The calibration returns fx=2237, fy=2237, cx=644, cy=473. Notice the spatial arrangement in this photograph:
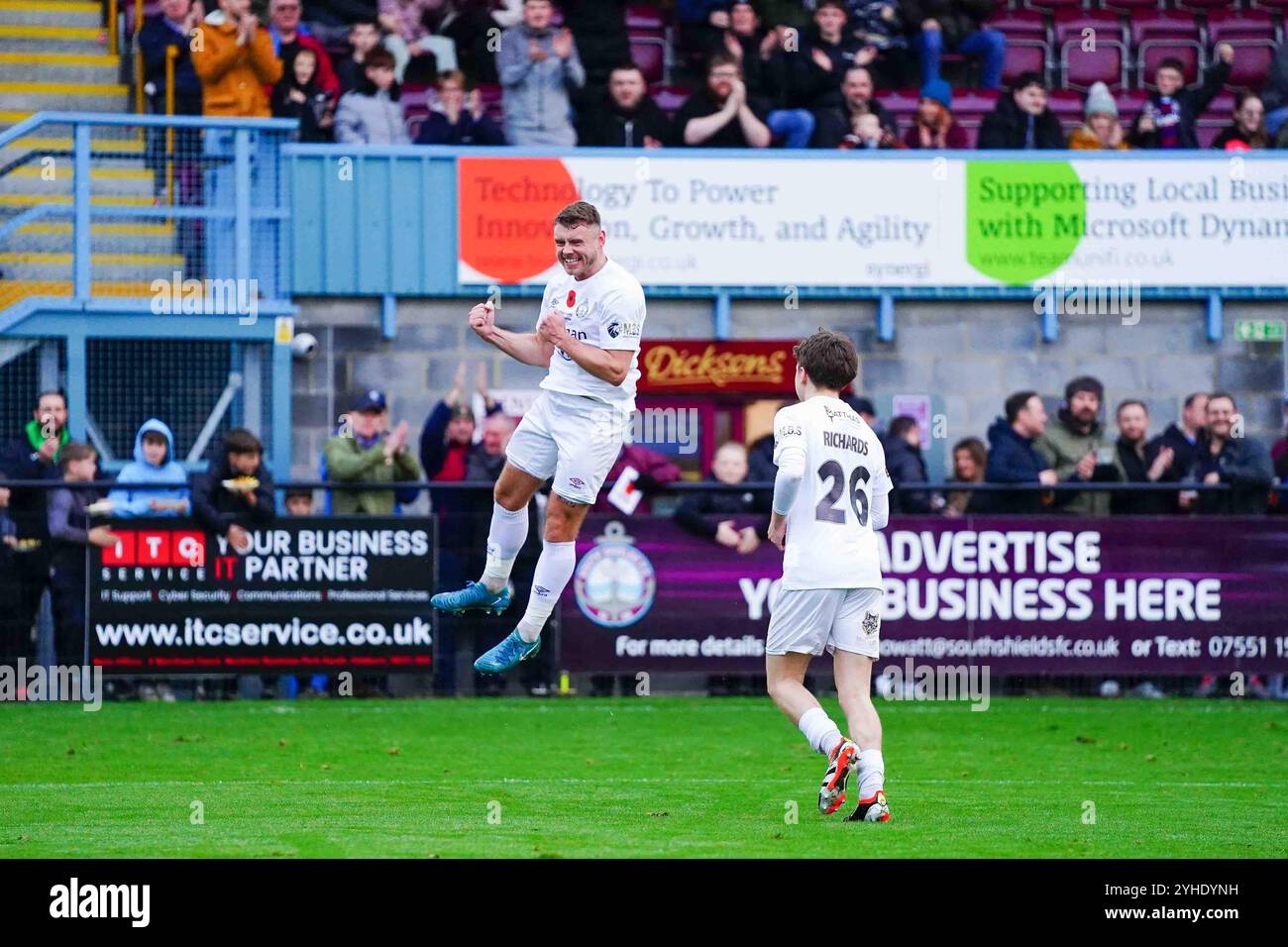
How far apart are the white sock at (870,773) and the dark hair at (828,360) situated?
5.71 feet

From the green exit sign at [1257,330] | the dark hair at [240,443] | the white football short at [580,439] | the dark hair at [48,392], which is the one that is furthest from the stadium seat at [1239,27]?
the white football short at [580,439]

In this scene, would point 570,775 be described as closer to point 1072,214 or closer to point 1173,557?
point 1173,557

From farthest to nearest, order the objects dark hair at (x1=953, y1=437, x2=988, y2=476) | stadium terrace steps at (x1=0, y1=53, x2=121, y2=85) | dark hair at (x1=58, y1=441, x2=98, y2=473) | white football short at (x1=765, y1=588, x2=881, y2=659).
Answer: stadium terrace steps at (x1=0, y1=53, x2=121, y2=85), dark hair at (x1=953, y1=437, x2=988, y2=476), dark hair at (x1=58, y1=441, x2=98, y2=473), white football short at (x1=765, y1=588, x2=881, y2=659)

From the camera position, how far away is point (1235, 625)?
17.4 meters

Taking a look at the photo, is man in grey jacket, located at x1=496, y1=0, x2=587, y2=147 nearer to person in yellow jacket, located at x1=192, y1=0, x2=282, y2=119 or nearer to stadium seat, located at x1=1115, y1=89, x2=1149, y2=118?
person in yellow jacket, located at x1=192, y1=0, x2=282, y2=119

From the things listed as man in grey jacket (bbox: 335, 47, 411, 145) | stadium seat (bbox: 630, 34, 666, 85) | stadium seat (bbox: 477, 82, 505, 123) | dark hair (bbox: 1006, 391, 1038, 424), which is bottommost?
dark hair (bbox: 1006, 391, 1038, 424)

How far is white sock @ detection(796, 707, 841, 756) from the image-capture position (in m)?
10.4

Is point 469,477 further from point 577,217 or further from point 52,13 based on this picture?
point 52,13

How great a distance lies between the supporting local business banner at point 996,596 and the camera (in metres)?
17.0

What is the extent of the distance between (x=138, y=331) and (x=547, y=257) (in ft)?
12.3

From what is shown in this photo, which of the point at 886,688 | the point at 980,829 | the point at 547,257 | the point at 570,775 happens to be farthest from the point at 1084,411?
the point at 980,829

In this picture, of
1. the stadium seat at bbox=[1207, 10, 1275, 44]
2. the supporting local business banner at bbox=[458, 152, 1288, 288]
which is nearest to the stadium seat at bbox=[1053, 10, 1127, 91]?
the stadium seat at bbox=[1207, 10, 1275, 44]

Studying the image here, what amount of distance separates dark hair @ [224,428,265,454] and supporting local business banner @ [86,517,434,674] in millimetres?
598

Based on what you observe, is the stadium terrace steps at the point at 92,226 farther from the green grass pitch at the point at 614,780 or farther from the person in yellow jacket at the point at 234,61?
the green grass pitch at the point at 614,780
